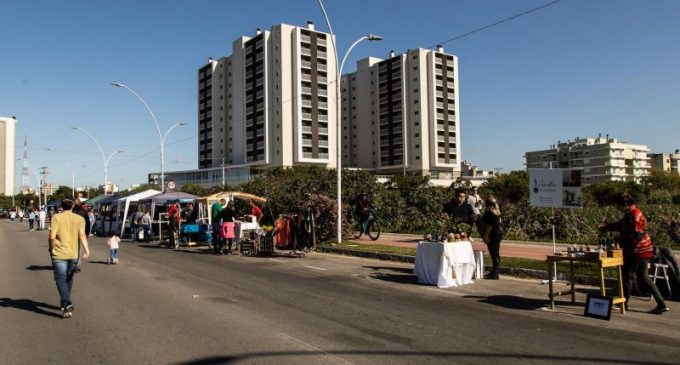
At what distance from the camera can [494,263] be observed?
11.5 metres

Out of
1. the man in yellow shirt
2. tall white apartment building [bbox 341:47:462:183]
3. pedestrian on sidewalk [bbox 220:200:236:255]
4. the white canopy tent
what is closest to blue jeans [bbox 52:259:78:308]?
the man in yellow shirt

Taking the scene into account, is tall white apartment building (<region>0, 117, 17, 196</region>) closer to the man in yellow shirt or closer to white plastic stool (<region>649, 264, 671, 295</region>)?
the man in yellow shirt

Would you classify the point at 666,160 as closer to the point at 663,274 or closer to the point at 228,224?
the point at 228,224

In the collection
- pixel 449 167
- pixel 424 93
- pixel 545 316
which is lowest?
pixel 545 316

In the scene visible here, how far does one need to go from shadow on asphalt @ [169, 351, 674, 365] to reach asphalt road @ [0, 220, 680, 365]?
12mm

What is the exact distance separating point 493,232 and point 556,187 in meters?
2.04

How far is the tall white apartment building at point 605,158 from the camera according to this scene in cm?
15775

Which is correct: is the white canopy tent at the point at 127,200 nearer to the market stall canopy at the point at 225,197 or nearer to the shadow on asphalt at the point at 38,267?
the market stall canopy at the point at 225,197

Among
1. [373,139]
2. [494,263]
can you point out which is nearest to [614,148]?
[373,139]

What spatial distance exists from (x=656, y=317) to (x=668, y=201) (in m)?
18.6

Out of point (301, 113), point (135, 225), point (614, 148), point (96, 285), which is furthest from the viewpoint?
point (614, 148)

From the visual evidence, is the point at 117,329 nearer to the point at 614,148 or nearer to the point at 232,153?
the point at 232,153

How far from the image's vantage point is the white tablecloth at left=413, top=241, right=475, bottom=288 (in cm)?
1074

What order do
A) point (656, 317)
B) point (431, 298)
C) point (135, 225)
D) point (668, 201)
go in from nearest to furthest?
point (656, 317), point (431, 298), point (668, 201), point (135, 225)
